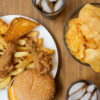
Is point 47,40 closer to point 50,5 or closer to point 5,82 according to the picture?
point 50,5

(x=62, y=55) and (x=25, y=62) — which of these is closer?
(x=25, y=62)

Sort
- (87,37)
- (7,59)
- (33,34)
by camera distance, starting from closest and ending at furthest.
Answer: (87,37), (7,59), (33,34)

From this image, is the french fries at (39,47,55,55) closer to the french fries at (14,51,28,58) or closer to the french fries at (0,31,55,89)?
the french fries at (0,31,55,89)

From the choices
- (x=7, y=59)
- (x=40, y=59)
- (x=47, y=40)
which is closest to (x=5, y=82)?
(x=7, y=59)

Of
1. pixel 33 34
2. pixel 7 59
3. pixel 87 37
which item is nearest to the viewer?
pixel 87 37

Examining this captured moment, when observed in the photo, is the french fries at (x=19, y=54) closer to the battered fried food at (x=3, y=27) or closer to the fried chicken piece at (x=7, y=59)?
the fried chicken piece at (x=7, y=59)

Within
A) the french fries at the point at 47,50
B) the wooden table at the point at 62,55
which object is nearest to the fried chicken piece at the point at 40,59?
the french fries at the point at 47,50
